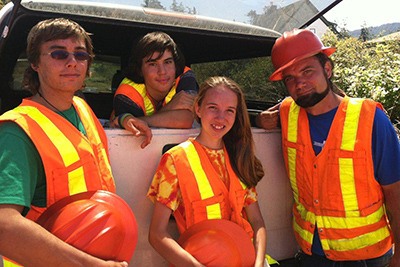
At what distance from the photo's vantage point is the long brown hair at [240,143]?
2.22 metres

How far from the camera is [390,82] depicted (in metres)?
3.69

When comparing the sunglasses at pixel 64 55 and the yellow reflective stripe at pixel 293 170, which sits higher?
the sunglasses at pixel 64 55

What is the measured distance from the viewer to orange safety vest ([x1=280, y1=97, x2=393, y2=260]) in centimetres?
227

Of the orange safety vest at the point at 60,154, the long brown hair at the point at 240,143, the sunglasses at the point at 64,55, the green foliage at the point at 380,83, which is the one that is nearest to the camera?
the orange safety vest at the point at 60,154

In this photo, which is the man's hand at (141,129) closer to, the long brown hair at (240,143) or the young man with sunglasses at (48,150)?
the young man with sunglasses at (48,150)

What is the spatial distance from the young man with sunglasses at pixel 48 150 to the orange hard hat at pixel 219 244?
0.46 meters

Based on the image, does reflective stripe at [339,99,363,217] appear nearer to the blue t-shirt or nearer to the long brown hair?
the blue t-shirt

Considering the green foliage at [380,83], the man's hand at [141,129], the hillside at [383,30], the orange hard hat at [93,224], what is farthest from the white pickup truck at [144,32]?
the hillside at [383,30]

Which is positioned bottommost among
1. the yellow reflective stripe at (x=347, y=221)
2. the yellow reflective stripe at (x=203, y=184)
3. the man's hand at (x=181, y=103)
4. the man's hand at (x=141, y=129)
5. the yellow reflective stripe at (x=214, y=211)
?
the yellow reflective stripe at (x=347, y=221)

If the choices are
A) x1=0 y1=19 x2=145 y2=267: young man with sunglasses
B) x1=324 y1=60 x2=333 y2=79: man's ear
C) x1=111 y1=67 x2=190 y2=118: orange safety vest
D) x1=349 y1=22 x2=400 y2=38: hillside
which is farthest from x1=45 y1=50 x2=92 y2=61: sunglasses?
x1=349 y1=22 x2=400 y2=38: hillside

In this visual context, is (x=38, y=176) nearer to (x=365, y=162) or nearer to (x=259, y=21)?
(x=365, y=162)

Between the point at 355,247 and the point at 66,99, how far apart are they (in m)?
1.75

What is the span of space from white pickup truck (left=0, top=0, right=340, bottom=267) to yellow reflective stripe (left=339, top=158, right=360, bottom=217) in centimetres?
43

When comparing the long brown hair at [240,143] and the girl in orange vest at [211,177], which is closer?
the girl in orange vest at [211,177]
